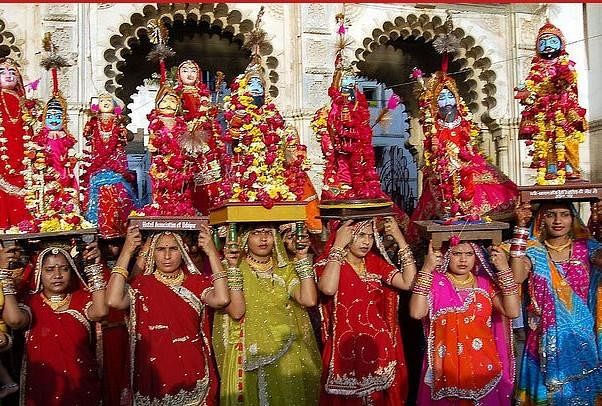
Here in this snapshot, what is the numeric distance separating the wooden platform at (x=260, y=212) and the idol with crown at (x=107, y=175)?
1988mm

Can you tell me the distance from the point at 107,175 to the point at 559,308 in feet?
13.4

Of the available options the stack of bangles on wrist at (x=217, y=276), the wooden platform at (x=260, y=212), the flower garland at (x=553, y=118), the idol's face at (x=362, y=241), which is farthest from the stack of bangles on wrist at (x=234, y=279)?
the flower garland at (x=553, y=118)

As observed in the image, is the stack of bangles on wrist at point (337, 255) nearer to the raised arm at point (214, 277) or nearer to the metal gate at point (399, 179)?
the raised arm at point (214, 277)

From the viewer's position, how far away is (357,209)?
15.3ft

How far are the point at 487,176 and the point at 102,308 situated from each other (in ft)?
11.3

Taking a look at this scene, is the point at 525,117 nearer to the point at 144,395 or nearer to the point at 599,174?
the point at 144,395

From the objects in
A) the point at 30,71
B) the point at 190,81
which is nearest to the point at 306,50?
the point at 30,71

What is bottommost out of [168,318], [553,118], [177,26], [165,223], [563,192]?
[168,318]

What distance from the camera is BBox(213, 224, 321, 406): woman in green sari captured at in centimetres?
452

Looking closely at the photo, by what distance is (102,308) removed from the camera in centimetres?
434

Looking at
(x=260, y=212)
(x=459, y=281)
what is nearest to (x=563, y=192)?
(x=459, y=281)

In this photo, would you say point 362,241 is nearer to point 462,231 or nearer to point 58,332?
point 462,231

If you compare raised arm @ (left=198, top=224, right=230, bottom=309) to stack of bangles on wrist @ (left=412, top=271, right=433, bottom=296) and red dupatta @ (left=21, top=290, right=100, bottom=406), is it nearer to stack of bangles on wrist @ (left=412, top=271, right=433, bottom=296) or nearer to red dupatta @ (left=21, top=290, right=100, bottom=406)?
red dupatta @ (left=21, top=290, right=100, bottom=406)

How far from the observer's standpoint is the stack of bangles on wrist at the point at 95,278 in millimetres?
4386
